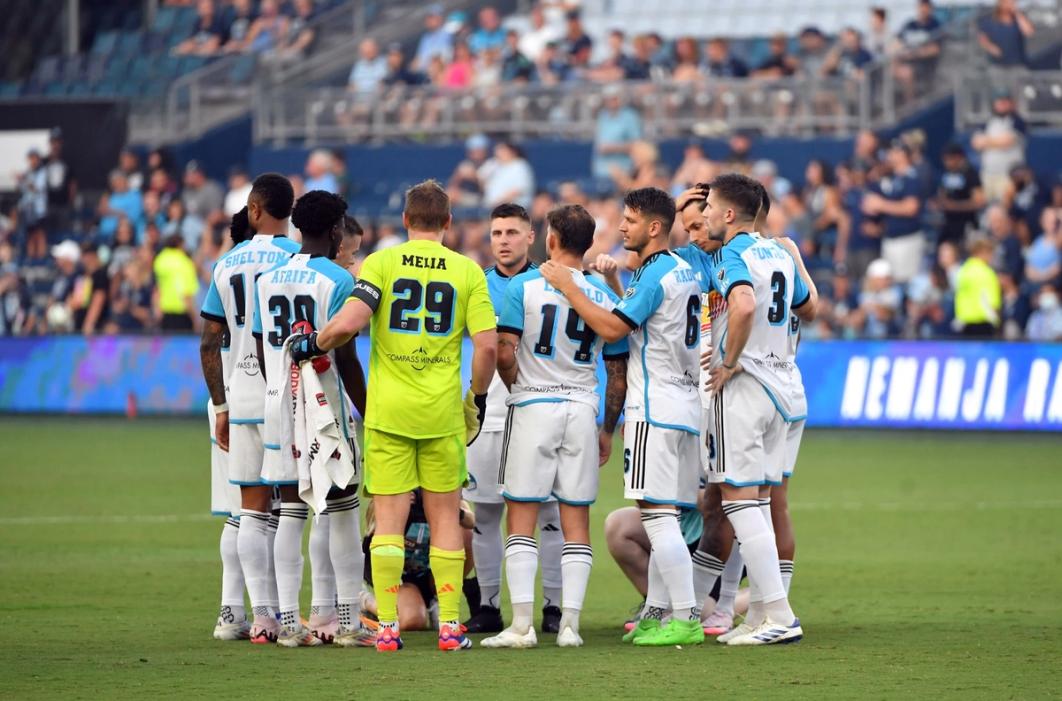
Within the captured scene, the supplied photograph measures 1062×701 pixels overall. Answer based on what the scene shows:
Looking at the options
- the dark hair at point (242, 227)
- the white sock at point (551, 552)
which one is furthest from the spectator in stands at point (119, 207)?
the white sock at point (551, 552)

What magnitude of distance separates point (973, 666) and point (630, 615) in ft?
8.54

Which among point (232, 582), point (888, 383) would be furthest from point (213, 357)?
point (888, 383)

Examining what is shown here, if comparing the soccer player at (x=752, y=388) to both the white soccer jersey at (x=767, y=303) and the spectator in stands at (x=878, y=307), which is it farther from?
the spectator in stands at (x=878, y=307)

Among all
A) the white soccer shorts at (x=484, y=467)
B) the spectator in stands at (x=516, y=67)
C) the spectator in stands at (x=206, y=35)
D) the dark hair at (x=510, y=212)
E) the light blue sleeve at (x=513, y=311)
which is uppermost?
the spectator in stands at (x=206, y=35)

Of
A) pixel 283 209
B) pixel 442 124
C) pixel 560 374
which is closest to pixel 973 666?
pixel 560 374

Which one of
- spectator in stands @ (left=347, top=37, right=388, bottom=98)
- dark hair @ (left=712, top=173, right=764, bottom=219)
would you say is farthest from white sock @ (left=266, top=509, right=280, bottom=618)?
spectator in stands @ (left=347, top=37, right=388, bottom=98)

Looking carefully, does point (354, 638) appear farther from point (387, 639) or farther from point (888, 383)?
point (888, 383)

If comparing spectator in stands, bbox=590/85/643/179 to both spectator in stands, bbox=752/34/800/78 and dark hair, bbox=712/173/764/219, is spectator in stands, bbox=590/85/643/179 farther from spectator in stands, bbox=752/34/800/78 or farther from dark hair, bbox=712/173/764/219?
dark hair, bbox=712/173/764/219

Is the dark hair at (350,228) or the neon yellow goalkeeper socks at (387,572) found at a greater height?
the dark hair at (350,228)

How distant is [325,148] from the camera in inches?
1173

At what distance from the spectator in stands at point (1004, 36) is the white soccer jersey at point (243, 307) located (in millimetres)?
A: 18452

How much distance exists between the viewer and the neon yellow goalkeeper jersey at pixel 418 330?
8586 millimetres

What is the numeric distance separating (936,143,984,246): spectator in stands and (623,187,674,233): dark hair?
50.6ft

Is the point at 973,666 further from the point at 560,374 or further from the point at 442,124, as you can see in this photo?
the point at 442,124
